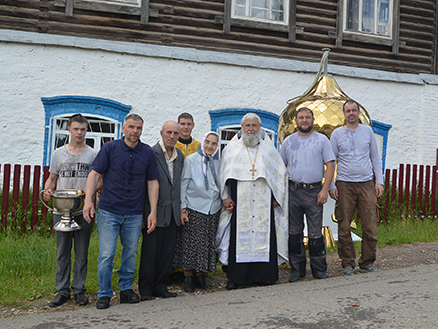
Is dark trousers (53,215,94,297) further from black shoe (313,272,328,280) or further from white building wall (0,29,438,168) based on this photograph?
white building wall (0,29,438,168)

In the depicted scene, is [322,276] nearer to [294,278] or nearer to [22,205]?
[294,278]

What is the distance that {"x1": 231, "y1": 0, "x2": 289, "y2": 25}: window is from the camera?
10.1 metres

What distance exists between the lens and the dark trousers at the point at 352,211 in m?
5.36

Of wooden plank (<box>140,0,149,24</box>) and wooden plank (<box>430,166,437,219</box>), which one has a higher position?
wooden plank (<box>140,0,149,24</box>)

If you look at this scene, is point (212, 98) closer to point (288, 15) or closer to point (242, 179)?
point (288, 15)

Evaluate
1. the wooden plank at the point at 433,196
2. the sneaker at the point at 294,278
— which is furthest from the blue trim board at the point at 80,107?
the wooden plank at the point at 433,196

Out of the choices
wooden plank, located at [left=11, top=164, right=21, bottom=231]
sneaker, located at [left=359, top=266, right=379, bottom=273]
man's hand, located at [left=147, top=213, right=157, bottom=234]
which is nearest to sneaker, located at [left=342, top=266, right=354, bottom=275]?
sneaker, located at [left=359, top=266, right=379, bottom=273]

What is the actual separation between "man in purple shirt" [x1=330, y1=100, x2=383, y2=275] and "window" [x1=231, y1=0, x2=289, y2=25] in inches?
216

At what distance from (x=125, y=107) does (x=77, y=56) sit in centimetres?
130

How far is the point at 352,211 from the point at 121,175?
277cm

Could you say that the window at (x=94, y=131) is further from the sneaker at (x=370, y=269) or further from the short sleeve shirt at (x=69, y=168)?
the sneaker at (x=370, y=269)

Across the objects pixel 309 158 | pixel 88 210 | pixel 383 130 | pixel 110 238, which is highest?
pixel 383 130

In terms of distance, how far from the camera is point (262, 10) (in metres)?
10.3

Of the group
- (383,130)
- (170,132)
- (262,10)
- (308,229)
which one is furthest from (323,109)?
(383,130)
